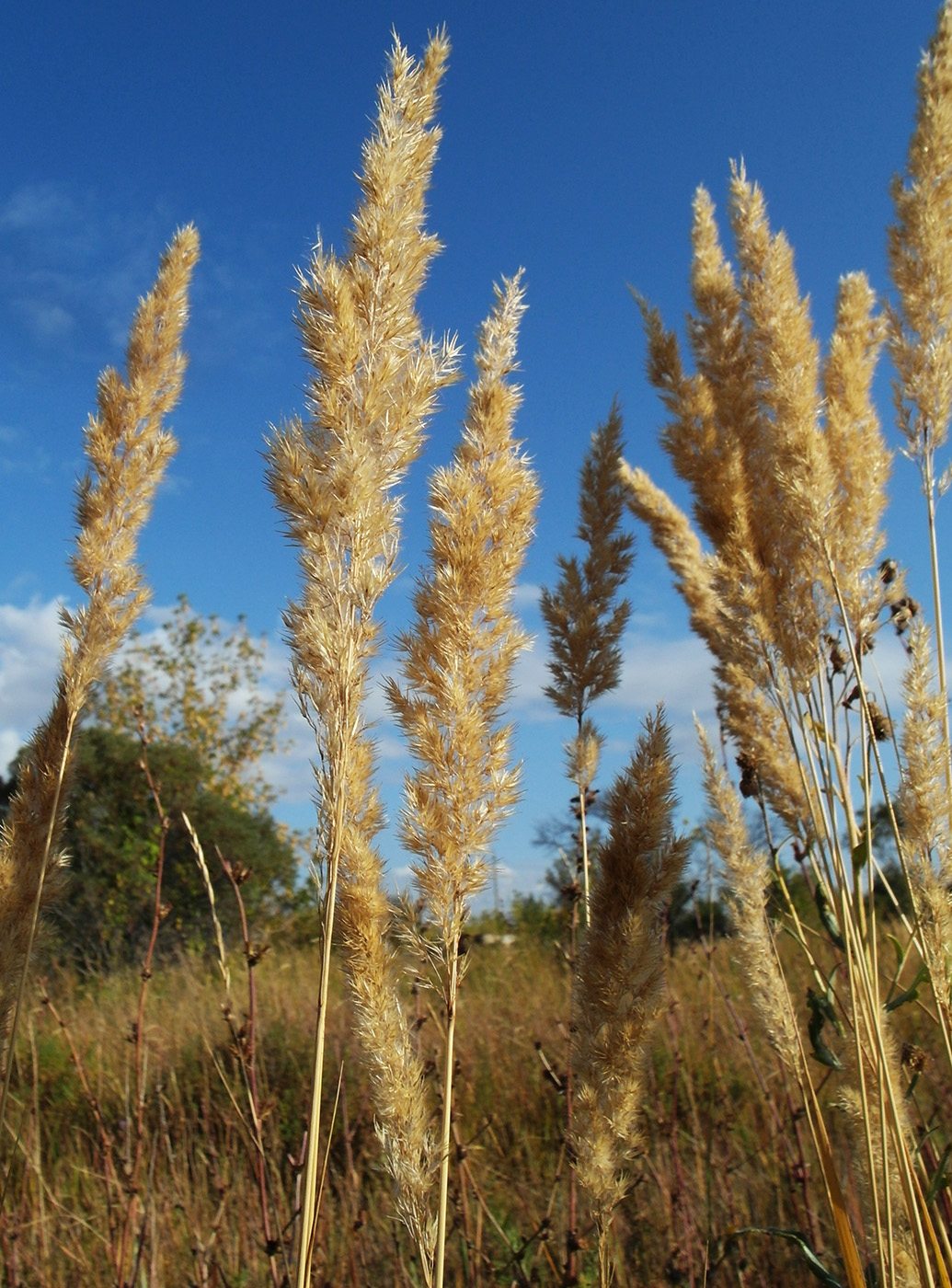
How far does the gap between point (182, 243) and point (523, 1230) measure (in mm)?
3389

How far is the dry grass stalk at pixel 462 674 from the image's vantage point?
52.1 inches

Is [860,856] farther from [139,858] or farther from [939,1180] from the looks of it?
[139,858]

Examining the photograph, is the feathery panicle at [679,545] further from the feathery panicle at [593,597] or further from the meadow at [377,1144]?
the meadow at [377,1144]

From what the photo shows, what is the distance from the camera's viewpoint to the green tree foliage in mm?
9344

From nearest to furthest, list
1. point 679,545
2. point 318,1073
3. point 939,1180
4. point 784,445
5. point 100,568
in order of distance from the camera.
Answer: point 318,1073, point 939,1180, point 784,445, point 100,568, point 679,545

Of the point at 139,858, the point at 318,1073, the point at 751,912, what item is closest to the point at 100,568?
the point at 318,1073

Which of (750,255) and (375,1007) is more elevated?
(750,255)

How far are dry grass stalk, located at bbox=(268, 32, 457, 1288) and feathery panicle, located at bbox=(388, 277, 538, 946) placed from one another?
0.26 feet

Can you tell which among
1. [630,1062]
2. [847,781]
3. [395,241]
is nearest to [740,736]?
[847,781]

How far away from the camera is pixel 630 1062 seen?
4.49 feet

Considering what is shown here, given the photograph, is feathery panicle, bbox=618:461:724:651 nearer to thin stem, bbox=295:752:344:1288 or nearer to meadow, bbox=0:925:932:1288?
meadow, bbox=0:925:932:1288

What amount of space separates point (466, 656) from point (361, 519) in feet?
0.88

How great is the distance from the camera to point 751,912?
6.06 ft

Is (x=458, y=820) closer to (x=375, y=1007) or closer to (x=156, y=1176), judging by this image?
(x=375, y=1007)
